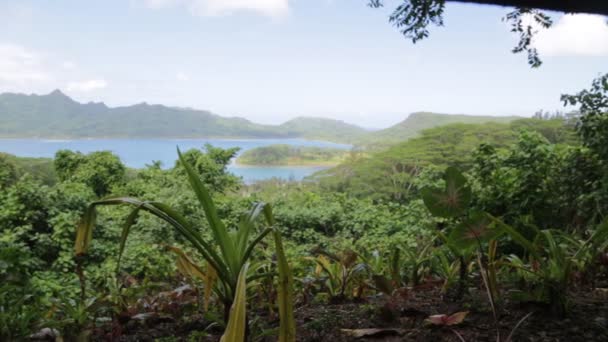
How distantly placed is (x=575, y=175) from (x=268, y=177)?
Answer: 1172 cm

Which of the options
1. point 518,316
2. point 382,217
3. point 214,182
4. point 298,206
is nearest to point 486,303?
point 518,316

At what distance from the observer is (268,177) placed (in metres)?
13.9

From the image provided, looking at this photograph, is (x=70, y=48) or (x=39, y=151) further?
(x=70, y=48)

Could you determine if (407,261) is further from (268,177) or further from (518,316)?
(268,177)

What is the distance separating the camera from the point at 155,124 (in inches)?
794

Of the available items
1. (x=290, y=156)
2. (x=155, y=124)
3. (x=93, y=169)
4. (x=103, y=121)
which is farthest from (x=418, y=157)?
(x=103, y=121)

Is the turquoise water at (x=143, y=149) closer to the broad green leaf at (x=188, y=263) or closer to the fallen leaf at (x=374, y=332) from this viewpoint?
the broad green leaf at (x=188, y=263)

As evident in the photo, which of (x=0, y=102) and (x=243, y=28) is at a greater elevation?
(x=243, y=28)

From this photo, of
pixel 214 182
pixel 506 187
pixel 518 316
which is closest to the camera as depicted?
pixel 518 316

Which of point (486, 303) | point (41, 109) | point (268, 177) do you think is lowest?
point (268, 177)

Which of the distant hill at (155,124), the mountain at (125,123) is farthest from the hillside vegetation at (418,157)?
the mountain at (125,123)

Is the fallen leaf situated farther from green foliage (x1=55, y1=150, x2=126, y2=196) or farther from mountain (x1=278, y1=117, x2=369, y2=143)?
mountain (x1=278, y1=117, x2=369, y2=143)

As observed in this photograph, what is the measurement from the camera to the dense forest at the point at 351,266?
799 mm

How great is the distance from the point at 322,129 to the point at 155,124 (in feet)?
31.9
